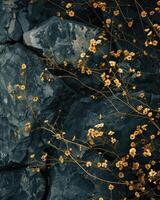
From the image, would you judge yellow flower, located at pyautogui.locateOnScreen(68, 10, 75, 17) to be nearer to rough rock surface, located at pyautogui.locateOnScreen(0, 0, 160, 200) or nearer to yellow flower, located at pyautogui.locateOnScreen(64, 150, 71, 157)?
rough rock surface, located at pyautogui.locateOnScreen(0, 0, 160, 200)

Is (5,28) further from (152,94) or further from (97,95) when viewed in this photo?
(152,94)

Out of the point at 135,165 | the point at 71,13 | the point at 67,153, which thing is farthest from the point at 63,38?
the point at 135,165

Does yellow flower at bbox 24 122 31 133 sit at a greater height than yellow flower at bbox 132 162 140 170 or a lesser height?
greater

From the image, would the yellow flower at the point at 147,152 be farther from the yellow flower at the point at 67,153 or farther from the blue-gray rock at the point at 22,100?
the blue-gray rock at the point at 22,100

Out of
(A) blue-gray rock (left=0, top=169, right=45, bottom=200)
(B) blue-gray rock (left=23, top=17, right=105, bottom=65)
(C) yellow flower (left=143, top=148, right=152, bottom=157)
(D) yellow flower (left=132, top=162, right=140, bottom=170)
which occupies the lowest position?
(A) blue-gray rock (left=0, top=169, right=45, bottom=200)

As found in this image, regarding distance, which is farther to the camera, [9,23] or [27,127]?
[9,23]

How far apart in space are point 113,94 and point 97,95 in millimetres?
305

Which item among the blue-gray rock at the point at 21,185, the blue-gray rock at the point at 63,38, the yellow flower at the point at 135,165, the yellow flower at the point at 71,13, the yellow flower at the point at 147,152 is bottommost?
the blue-gray rock at the point at 21,185

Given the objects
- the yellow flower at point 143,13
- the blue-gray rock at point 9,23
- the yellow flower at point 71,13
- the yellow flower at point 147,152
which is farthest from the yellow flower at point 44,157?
the yellow flower at point 143,13

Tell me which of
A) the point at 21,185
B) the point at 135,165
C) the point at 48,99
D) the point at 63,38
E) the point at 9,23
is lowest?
the point at 21,185

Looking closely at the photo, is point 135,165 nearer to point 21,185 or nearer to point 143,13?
point 21,185

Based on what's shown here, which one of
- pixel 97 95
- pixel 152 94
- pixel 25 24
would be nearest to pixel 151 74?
pixel 152 94

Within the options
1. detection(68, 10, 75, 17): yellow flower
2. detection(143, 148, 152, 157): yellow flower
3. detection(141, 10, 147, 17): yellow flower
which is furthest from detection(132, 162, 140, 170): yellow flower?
detection(68, 10, 75, 17): yellow flower

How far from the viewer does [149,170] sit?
16.4 feet
